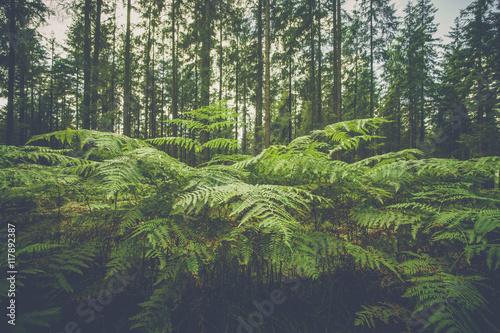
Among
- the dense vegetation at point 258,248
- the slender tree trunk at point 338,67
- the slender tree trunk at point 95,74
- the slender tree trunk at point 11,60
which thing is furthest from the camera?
the slender tree trunk at point 338,67

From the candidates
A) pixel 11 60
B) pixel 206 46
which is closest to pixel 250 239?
pixel 206 46

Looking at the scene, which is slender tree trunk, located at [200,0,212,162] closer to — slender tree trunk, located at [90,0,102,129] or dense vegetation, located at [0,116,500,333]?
slender tree trunk, located at [90,0,102,129]

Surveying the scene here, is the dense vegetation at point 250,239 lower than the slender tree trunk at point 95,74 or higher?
lower

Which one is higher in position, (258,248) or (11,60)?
(11,60)

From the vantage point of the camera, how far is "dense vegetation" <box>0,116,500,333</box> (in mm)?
1186

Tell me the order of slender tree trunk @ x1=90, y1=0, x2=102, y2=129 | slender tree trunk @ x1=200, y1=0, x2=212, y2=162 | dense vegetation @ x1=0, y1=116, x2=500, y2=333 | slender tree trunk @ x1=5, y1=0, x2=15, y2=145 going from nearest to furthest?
dense vegetation @ x1=0, y1=116, x2=500, y2=333 → slender tree trunk @ x1=200, y1=0, x2=212, y2=162 → slender tree trunk @ x1=5, y1=0, x2=15, y2=145 → slender tree trunk @ x1=90, y1=0, x2=102, y2=129

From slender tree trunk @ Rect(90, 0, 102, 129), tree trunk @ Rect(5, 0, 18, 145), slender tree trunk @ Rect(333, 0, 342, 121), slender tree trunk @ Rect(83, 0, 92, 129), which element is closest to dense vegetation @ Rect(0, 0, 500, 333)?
slender tree trunk @ Rect(83, 0, 92, 129)

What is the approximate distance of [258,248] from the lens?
167 cm

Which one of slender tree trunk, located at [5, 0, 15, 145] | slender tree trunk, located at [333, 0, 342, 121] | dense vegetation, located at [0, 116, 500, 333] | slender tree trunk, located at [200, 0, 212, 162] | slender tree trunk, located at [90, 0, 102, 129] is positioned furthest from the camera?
slender tree trunk, located at [333, 0, 342, 121]

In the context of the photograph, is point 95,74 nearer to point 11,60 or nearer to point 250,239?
point 11,60

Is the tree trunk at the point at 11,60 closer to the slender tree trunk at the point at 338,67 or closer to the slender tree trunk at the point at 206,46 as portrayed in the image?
the slender tree trunk at the point at 206,46

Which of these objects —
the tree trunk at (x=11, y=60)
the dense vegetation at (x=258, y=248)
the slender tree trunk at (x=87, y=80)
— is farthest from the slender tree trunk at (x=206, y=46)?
the tree trunk at (x=11, y=60)

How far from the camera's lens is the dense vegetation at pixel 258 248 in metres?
1.19

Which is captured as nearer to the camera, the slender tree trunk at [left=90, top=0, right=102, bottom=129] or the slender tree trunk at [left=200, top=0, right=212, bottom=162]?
the slender tree trunk at [left=200, top=0, right=212, bottom=162]
